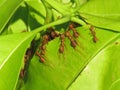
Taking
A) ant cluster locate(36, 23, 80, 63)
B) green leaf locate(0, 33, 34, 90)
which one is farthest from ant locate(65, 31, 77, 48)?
green leaf locate(0, 33, 34, 90)

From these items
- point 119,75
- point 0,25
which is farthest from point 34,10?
point 119,75

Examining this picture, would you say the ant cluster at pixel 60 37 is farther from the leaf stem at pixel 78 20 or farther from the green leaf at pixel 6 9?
the green leaf at pixel 6 9

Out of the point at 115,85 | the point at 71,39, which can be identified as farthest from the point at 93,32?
the point at 115,85

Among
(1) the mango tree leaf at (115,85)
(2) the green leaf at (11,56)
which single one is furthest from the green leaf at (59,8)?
(1) the mango tree leaf at (115,85)

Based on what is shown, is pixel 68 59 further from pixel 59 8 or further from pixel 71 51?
pixel 59 8

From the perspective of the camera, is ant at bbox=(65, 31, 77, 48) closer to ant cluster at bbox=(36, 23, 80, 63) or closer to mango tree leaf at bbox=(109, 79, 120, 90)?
ant cluster at bbox=(36, 23, 80, 63)

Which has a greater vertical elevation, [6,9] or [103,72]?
[6,9]

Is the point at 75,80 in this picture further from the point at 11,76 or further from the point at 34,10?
the point at 34,10
